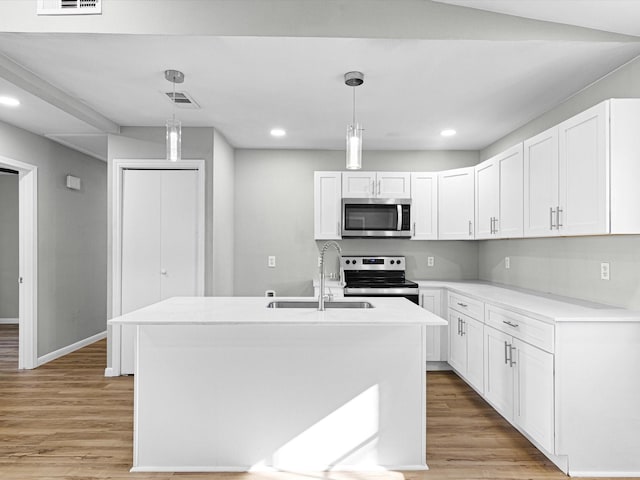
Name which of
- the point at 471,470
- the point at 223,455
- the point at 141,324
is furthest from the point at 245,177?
the point at 471,470

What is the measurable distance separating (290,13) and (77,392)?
11.1 feet

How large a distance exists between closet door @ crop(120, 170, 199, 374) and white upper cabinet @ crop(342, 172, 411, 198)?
1.56m

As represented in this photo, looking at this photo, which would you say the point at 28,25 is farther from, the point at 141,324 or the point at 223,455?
the point at 223,455

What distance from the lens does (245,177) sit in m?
4.89

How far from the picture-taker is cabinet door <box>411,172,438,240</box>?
179 inches

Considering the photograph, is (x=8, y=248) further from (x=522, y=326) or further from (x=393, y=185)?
(x=522, y=326)

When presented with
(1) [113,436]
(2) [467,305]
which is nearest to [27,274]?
(1) [113,436]

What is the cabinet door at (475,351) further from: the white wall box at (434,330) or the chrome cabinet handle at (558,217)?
the chrome cabinet handle at (558,217)

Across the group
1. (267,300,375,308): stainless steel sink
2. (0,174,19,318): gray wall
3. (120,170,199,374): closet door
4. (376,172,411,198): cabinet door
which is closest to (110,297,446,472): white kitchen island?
(267,300,375,308): stainless steel sink

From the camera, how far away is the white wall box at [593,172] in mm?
2264

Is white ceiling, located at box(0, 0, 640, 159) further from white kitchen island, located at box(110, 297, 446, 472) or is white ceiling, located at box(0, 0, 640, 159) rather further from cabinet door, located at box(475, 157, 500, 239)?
white kitchen island, located at box(110, 297, 446, 472)

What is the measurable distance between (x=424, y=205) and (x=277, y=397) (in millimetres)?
2849

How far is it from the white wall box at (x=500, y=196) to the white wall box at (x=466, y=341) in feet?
2.17

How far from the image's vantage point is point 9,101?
3.18 m
